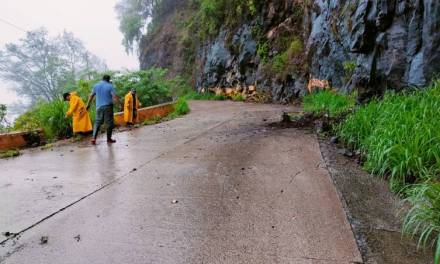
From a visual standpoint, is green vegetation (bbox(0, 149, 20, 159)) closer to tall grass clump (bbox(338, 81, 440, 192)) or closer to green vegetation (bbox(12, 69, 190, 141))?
green vegetation (bbox(12, 69, 190, 141))

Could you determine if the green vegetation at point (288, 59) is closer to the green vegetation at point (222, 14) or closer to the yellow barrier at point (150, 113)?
the green vegetation at point (222, 14)

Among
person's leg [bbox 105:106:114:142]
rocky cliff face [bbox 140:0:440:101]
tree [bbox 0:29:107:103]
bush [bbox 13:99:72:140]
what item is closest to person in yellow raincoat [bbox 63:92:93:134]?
bush [bbox 13:99:72:140]

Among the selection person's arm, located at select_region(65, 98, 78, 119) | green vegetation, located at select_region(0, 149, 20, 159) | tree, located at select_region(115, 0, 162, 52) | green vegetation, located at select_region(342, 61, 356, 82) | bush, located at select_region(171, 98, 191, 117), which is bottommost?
green vegetation, located at select_region(0, 149, 20, 159)

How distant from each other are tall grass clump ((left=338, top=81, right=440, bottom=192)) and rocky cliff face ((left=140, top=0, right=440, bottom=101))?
0.96m

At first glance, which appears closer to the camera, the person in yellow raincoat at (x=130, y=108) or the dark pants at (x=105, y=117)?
the dark pants at (x=105, y=117)

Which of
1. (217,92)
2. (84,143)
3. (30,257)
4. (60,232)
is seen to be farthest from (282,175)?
(217,92)

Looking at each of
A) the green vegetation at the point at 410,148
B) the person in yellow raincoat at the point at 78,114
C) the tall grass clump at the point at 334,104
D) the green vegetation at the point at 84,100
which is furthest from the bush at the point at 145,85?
the green vegetation at the point at 410,148

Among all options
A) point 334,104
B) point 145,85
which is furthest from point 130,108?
point 334,104

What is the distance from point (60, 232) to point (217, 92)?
23.1 metres

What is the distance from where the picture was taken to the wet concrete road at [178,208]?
2.70m

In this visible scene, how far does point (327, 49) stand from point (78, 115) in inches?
369

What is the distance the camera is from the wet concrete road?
8.86ft

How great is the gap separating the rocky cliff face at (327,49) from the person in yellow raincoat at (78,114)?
7.02m

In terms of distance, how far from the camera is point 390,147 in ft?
14.0
